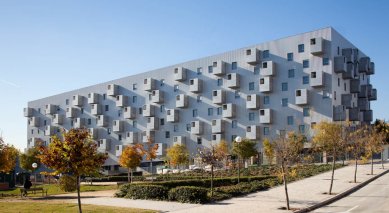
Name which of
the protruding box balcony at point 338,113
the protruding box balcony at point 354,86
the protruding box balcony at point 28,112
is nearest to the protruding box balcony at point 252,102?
the protruding box balcony at point 338,113

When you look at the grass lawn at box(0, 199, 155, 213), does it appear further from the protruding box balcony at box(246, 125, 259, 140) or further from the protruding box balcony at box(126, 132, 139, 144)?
the protruding box balcony at box(126, 132, 139, 144)

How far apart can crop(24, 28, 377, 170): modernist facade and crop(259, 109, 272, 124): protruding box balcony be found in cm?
A: 15

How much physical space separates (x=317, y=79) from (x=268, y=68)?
7.97 m

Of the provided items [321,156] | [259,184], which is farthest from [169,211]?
[321,156]

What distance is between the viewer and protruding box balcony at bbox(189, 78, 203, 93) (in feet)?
240

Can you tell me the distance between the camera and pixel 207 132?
73250 millimetres

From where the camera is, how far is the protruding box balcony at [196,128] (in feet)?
239

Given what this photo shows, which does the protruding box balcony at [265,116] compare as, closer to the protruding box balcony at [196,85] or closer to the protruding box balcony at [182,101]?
the protruding box balcony at [196,85]

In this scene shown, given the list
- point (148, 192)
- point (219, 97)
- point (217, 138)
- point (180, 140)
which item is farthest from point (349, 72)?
point (148, 192)

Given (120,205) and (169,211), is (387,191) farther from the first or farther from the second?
(120,205)

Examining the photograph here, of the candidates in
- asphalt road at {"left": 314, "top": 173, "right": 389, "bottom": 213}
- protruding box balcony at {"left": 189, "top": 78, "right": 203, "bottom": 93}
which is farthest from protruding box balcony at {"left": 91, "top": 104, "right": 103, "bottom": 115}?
asphalt road at {"left": 314, "top": 173, "right": 389, "bottom": 213}

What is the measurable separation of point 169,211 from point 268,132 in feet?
149

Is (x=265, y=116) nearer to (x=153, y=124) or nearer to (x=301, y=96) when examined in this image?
(x=301, y=96)

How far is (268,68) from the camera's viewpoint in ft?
211
